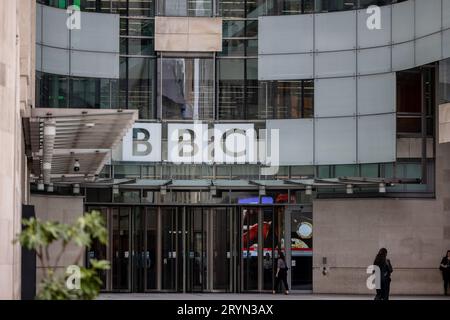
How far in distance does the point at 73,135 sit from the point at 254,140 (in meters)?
14.4

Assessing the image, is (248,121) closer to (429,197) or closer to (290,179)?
(290,179)

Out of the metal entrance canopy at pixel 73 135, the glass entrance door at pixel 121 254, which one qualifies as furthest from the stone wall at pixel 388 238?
the metal entrance canopy at pixel 73 135

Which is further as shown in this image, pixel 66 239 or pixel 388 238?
pixel 388 238

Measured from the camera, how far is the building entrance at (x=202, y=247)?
4262cm

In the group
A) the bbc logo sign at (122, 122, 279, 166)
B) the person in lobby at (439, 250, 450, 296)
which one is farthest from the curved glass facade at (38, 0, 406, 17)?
the person in lobby at (439, 250, 450, 296)

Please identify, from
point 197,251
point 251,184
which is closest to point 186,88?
point 251,184

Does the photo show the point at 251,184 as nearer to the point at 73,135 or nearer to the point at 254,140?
the point at 254,140

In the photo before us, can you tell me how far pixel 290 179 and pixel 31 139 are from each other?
1567cm

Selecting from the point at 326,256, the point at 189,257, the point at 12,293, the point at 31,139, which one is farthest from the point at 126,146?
the point at 12,293

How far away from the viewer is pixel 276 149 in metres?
42.2

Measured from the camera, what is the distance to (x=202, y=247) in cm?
4281

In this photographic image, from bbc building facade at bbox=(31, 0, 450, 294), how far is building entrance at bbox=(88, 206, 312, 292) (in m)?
0.05

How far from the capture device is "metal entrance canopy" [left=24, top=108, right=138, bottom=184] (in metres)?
25.5

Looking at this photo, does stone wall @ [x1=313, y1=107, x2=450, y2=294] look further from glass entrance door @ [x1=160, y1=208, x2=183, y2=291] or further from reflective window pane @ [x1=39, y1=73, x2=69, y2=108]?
reflective window pane @ [x1=39, y1=73, x2=69, y2=108]
